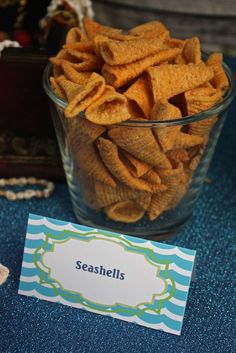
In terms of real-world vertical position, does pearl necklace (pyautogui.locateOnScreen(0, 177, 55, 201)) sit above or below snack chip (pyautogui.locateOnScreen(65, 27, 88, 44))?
below

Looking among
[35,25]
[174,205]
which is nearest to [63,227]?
[174,205]

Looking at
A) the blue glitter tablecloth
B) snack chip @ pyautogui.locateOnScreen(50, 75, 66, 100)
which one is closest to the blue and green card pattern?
the blue glitter tablecloth

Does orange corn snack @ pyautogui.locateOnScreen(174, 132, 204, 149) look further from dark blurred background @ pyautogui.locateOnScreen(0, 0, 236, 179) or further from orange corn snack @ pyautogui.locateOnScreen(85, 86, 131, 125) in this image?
dark blurred background @ pyautogui.locateOnScreen(0, 0, 236, 179)

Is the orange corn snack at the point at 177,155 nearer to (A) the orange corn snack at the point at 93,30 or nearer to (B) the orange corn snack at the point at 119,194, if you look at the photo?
(B) the orange corn snack at the point at 119,194

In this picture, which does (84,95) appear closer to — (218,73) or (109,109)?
(109,109)

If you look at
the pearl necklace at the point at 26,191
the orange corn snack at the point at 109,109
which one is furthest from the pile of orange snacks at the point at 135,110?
the pearl necklace at the point at 26,191
